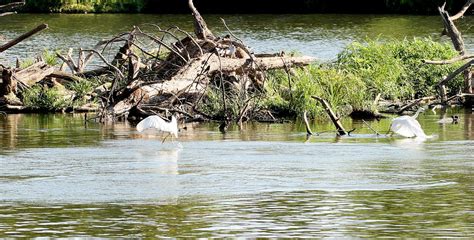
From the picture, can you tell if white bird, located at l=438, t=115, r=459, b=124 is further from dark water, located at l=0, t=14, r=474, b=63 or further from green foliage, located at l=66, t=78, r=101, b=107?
dark water, located at l=0, t=14, r=474, b=63

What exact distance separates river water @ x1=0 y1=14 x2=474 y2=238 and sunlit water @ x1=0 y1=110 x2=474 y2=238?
0.01 metres

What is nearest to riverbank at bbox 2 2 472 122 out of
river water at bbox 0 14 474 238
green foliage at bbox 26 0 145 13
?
river water at bbox 0 14 474 238

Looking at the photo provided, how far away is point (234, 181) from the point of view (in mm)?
14445

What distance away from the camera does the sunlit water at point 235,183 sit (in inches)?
460

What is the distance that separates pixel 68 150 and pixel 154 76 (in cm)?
522

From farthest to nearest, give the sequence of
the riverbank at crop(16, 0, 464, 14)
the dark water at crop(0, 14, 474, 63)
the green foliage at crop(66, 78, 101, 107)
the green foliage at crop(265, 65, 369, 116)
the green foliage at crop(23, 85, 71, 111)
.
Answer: the riverbank at crop(16, 0, 464, 14) < the dark water at crop(0, 14, 474, 63) < the green foliage at crop(23, 85, 71, 111) < the green foliage at crop(66, 78, 101, 107) < the green foliage at crop(265, 65, 369, 116)

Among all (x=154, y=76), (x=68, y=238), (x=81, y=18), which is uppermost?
(x=81, y=18)

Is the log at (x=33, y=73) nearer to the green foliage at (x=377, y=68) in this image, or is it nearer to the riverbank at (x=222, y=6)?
the green foliage at (x=377, y=68)

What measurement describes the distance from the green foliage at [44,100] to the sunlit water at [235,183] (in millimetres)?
3030

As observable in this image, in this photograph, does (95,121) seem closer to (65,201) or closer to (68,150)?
(68,150)

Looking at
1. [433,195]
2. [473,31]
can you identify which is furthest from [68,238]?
[473,31]

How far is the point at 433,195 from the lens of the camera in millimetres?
13406

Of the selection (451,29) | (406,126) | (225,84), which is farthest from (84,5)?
(406,126)

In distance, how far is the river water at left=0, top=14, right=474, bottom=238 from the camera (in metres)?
11.7
